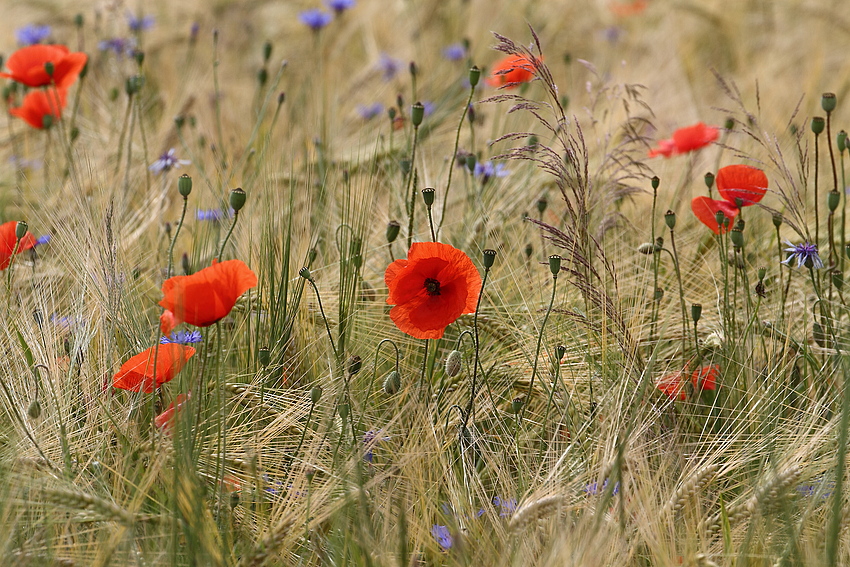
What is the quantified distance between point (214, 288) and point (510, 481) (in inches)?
16.5

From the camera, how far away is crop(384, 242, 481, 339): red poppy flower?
1.17 metres

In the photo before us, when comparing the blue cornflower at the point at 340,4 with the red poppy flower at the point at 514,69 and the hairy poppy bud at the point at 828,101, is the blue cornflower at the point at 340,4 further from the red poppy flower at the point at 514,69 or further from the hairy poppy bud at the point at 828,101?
the hairy poppy bud at the point at 828,101

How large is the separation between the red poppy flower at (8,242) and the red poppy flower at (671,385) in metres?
0.93

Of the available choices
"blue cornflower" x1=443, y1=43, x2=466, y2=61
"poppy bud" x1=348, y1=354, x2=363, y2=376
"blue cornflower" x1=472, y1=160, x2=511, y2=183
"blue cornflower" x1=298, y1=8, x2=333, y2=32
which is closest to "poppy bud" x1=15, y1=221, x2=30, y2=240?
"poppy bud" x1=348, y1=354, x2=363, y2=376

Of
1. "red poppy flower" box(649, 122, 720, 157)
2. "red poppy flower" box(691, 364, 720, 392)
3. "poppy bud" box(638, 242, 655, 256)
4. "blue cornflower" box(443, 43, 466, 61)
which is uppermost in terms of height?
"blue cornflower" box(443, 43, 466, 61)

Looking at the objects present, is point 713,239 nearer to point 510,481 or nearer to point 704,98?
point 510,481

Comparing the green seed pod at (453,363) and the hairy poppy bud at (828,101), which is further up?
the hairy poppy bud at (828,101)

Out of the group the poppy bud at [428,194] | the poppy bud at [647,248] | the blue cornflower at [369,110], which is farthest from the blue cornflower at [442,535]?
the blue cornflower at [369,110]

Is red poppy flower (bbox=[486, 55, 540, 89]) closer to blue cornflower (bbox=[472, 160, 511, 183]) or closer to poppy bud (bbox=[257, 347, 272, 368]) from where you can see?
blue cornflower (bbox=[472, 160, 511, 183])

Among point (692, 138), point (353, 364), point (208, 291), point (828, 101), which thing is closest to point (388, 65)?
point (692, 138)

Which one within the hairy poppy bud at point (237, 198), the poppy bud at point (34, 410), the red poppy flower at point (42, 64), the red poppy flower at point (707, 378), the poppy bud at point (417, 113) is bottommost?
the red poppy flower at point (707, 378)

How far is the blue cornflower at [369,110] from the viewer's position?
8.14 feet

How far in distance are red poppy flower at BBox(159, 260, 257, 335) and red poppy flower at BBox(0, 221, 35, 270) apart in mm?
408

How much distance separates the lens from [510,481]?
3.61 ft
